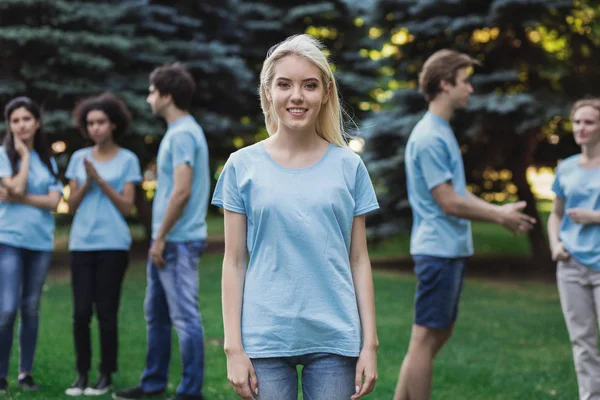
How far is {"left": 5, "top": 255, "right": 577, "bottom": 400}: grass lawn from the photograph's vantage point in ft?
21.7

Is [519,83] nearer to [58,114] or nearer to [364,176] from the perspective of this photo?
[58,114]

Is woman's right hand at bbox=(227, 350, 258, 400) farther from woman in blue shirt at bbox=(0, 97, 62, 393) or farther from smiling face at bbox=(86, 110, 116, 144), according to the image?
smiling face at bbox=(86, 110, 116, 144)

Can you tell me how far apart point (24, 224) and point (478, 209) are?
329cm

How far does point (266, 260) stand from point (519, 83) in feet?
43.5

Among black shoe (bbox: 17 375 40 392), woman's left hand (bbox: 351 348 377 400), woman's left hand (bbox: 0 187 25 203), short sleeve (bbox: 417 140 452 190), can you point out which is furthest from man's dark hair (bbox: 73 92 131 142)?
woman's left hand (bbox: 351 348 377 400)

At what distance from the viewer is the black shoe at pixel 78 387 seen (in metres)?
6.17

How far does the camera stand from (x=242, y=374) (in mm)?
2971

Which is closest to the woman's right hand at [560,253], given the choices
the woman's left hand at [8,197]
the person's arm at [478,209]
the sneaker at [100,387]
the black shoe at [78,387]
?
the person's arm at [478,209]

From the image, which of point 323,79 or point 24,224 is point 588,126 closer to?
point 323,79

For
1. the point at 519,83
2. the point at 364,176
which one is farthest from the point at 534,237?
the point at 364,176

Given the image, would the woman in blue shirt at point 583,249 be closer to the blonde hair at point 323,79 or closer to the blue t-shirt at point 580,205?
the blue t-shirt at point 580,205

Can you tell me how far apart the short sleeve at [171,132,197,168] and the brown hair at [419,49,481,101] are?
1651 mm

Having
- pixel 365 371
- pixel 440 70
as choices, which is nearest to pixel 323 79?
pixel 365 371

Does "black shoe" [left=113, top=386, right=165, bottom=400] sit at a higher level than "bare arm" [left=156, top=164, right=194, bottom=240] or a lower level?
lower
